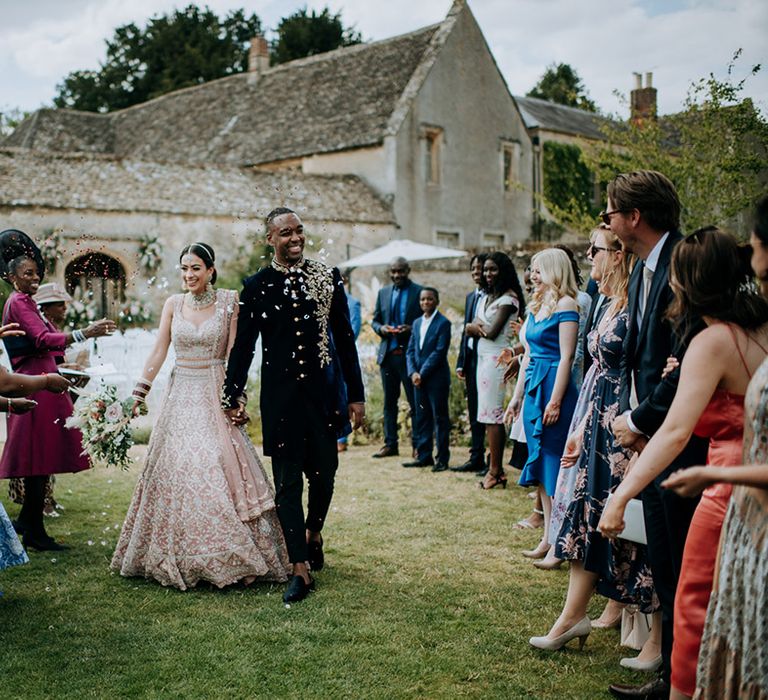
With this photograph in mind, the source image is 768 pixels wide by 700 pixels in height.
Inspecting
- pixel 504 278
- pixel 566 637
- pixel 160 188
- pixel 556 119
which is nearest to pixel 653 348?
pixel 566 637

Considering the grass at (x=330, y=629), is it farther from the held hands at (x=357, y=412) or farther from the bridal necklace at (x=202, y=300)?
the bridal necklace at (x=202, y=300)

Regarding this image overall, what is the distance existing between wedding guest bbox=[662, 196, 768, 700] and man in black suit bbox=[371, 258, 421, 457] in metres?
7.52

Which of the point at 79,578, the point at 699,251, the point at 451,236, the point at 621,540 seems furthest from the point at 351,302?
the point at 451,236

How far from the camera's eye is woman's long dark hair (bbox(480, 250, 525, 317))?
814 centimetres

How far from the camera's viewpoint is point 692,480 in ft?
7.98

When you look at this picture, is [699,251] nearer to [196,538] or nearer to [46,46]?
[196,538]

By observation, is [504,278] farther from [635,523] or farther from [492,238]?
[492,238]

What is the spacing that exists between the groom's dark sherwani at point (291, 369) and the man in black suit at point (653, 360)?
2088 millimetres

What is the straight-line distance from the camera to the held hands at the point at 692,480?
242 cm

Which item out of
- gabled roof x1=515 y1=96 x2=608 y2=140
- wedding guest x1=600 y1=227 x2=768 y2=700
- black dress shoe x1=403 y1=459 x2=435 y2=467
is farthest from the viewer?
gabled roof x1=515 y1=96 x2=608 y2=140

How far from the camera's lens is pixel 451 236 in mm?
27203

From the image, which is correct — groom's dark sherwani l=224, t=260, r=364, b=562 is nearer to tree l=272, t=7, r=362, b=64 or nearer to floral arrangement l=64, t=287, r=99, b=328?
floral arrangement l=64, t=287, r=99, b=328

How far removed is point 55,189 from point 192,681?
1803cm

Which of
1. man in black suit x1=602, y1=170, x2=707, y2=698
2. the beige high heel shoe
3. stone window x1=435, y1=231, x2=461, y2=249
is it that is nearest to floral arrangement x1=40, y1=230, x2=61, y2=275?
stone window x1=435, y1=231, x2=461, y2=249
